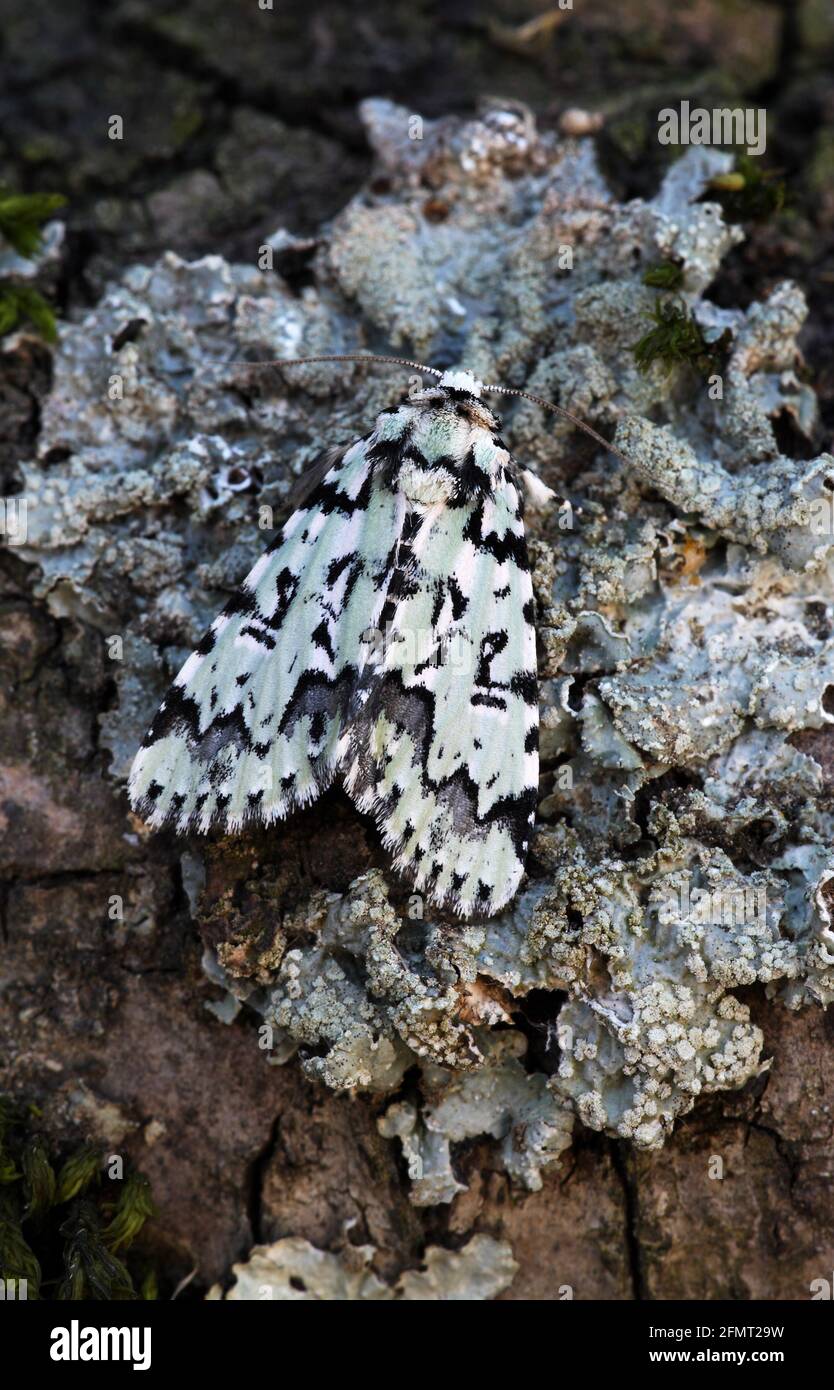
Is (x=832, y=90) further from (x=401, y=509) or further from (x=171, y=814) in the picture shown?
(x=171, y=814)

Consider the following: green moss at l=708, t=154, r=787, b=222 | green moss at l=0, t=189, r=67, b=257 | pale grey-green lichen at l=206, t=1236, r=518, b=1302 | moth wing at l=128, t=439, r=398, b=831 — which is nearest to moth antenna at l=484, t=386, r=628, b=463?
moth wing at l=128, t=439, r=398, b=831

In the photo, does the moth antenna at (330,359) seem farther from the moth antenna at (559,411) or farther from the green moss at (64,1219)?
the green moss at (64,1219)

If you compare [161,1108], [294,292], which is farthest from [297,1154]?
[294,292]

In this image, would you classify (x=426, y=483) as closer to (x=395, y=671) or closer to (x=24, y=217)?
(x=395, y=671)

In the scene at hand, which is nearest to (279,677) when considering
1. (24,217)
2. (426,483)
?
(426,483)

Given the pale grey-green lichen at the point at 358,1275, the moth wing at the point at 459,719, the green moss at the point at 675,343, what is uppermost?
the green moss at the point at 675,343

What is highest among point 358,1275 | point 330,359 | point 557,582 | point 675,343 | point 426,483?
point 330,359

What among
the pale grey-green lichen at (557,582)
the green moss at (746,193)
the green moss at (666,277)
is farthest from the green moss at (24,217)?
the green moss at (746,193)
